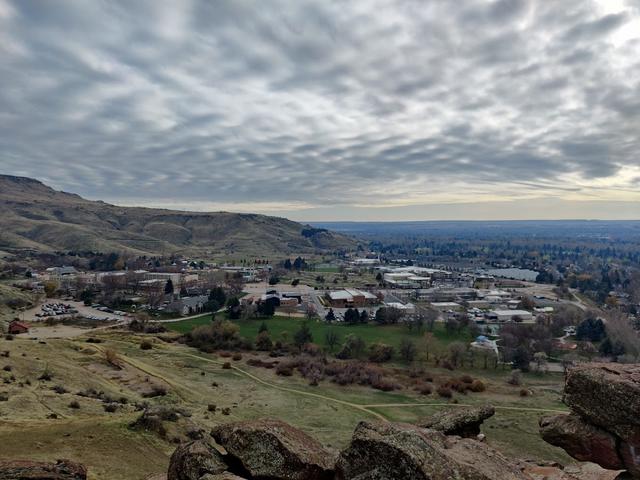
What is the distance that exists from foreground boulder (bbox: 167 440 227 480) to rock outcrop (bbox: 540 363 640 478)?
466 inches

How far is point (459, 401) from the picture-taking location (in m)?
57.8

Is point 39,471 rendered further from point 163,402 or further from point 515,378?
point 515,378

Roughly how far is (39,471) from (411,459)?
10.9 meters

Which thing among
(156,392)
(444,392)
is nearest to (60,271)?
(156,392)

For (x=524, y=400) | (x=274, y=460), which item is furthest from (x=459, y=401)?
(x=274, y=460)

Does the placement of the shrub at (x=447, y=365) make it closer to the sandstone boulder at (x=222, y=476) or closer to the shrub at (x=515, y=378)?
the shrub at (x=515, y=378)

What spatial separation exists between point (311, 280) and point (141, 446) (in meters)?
159

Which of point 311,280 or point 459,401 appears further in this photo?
point 311,280

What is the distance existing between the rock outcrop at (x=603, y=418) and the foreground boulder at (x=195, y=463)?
11.8 m

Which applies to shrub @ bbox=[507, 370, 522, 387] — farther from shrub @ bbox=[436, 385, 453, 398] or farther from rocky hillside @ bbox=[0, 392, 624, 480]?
rocky hillside @ bbox=[0, 392, 624, 480]

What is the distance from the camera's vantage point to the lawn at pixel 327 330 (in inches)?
3652

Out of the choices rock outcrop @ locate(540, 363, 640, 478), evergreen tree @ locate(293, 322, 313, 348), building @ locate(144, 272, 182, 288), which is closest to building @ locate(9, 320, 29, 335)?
evergreen tree @ locate(293, 322, 313, 348)

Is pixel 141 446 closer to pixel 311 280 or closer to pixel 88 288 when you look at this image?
pixel 88 288

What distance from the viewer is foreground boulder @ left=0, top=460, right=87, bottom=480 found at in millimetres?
13391
